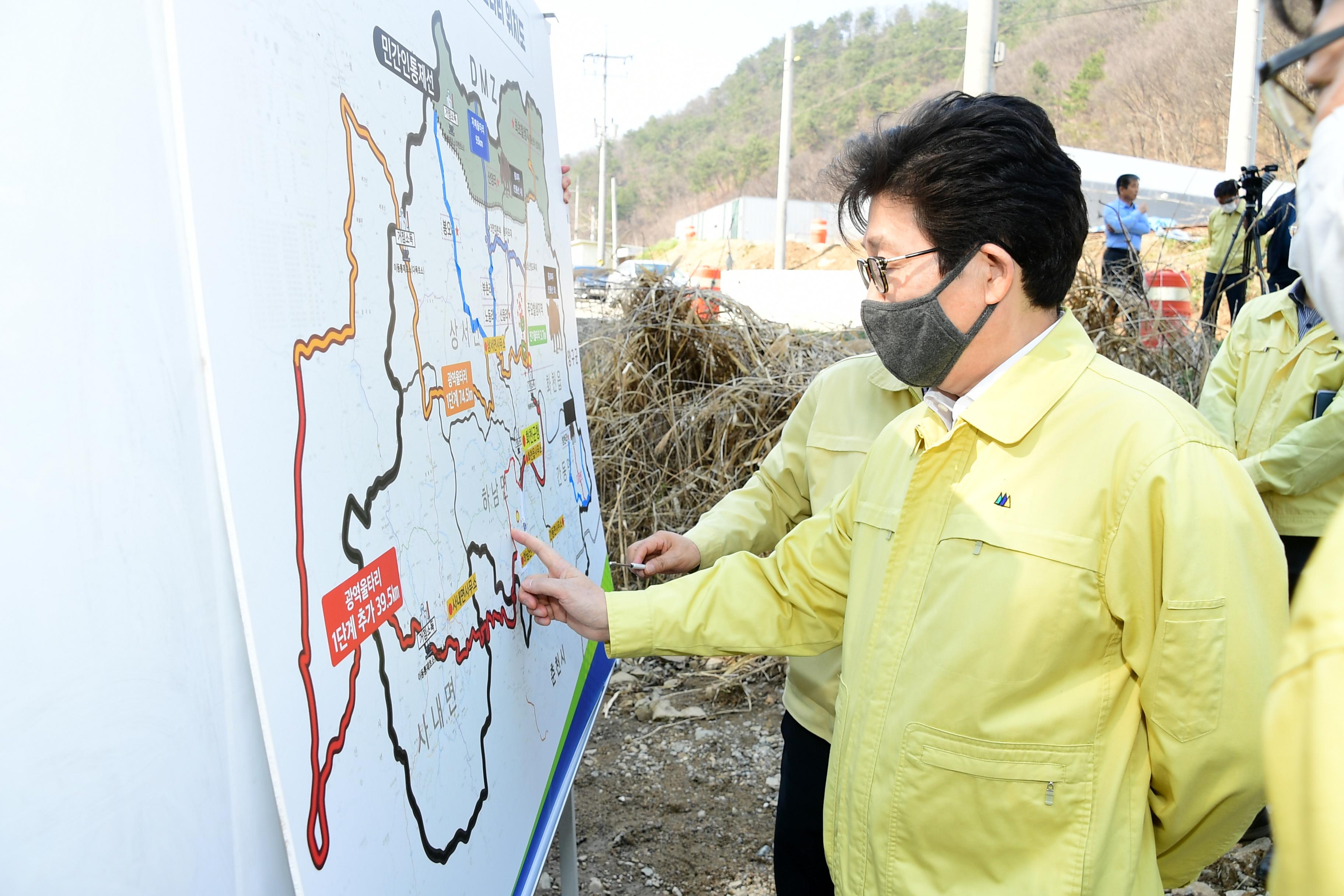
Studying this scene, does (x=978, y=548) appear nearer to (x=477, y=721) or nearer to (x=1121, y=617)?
(x=1121, y=617)

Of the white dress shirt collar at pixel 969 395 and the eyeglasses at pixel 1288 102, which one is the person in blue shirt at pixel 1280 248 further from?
the eyeglasses at pixel 1288 102

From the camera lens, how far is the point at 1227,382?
3.17 m

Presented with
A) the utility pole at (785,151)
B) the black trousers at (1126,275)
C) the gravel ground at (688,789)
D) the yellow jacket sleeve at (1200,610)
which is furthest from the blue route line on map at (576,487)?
the utility pole at (785,151)

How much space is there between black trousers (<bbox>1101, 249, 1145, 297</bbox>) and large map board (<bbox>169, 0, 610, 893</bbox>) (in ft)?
15.9

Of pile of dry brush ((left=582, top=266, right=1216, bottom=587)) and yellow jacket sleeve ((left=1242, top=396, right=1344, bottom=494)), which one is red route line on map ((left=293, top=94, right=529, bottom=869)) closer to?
yellow jacket sleeve ((left=1242, top=396, right=1344, bottom=494))

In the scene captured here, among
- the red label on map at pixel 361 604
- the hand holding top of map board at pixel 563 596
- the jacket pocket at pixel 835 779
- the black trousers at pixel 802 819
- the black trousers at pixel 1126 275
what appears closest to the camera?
the red label on map at pixel 361 604

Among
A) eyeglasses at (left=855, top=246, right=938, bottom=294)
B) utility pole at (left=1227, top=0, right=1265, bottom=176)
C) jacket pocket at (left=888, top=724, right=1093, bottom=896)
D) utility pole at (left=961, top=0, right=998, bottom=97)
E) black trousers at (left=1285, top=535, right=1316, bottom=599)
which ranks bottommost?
black trousers at (left=1285, top=535, right=1316, bottom=599)

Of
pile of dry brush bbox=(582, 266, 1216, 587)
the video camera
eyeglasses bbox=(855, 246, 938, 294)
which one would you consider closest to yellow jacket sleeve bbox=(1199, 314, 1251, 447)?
pile of dry brush bbox=(582, 266, 1216, 587)

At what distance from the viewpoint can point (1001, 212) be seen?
1356mm

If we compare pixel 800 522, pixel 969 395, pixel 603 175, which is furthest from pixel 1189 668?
pixel 603 175

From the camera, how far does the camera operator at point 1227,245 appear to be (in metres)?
7.19

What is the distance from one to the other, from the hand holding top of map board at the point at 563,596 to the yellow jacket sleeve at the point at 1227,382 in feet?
8.39

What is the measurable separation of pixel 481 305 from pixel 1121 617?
3.53 ft

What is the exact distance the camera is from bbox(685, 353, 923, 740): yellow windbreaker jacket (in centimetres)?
183
